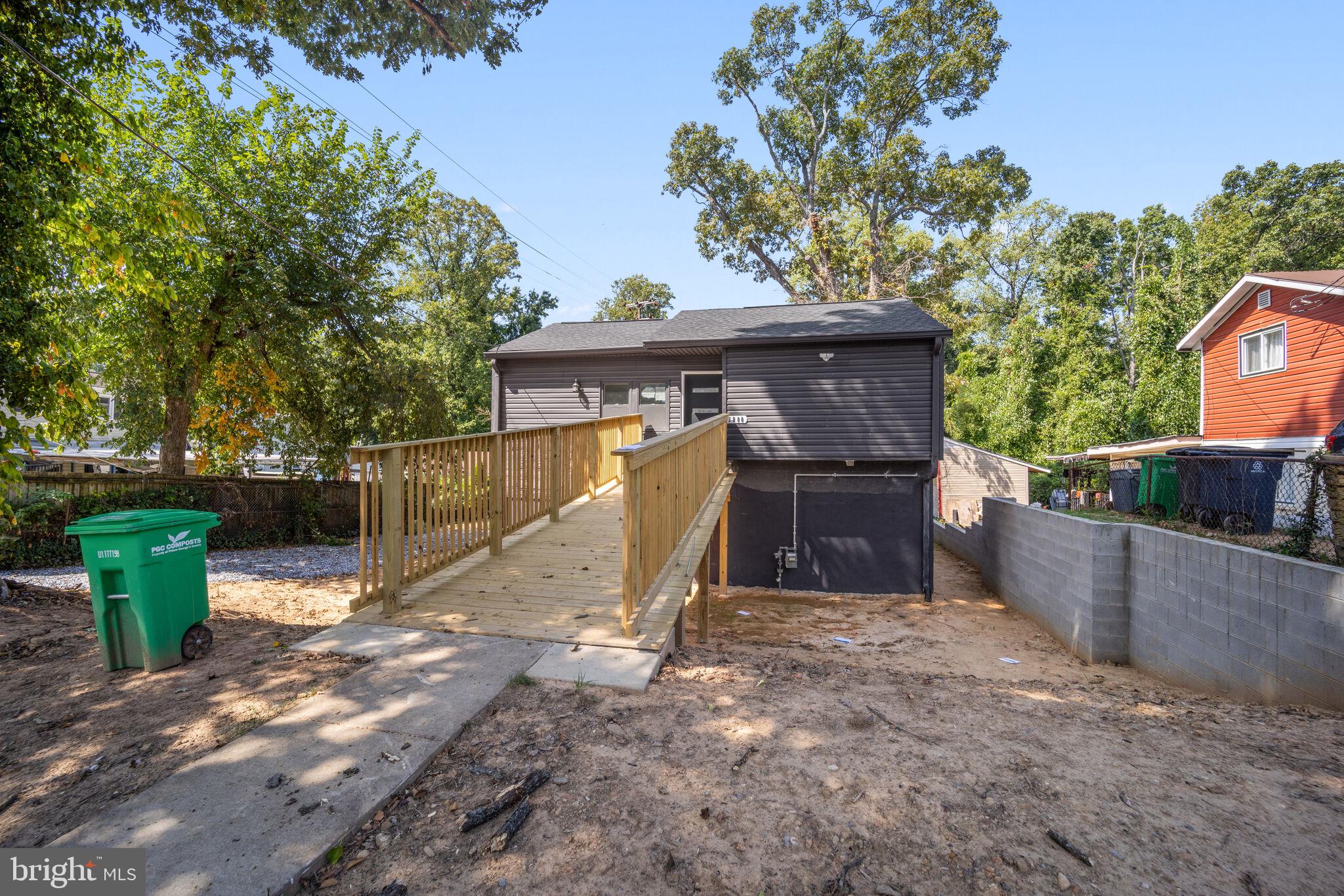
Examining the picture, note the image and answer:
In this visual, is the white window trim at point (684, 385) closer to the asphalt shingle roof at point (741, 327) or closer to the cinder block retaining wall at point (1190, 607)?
the asphalt shingle roof at point (741, 327)

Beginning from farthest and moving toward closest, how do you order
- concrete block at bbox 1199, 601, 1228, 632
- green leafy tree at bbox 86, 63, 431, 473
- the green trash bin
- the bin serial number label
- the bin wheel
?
1. green leafy tree at bbox 86, 63, 431, 473
2. the green trash bin
3. concrete block at bbox 1199, 601, 1228, 632
4. the bin wheel
5. the bin serial number label

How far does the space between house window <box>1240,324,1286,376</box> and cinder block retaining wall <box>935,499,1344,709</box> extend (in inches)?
317

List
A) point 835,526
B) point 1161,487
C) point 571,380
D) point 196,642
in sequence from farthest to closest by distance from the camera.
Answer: point 571,380
point 835,526
point 1161,487
point 196,642

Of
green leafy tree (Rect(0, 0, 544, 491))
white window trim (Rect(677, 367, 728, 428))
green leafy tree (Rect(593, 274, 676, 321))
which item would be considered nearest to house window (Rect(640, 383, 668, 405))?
white window trim (Rect(677, 367, 728, 428))

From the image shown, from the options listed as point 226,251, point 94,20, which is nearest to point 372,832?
point 94,20

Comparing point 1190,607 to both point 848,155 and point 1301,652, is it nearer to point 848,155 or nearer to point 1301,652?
point 1301,652

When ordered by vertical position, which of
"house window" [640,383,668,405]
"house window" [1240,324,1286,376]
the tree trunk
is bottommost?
the tree trunk

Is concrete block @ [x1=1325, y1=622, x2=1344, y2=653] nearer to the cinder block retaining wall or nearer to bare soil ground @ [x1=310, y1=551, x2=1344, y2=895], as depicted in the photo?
the cinder block retaining wall

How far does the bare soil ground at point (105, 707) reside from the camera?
2.17 m

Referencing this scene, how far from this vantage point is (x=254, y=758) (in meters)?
2.32

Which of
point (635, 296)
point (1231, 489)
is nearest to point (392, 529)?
point (1231, 489)

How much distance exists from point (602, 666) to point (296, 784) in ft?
5.11

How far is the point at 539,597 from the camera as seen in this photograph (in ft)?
15.0

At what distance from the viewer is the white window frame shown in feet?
37.9
